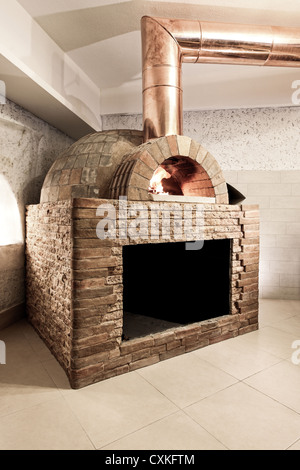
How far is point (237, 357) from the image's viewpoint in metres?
2.58

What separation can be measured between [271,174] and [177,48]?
2360 millimetres

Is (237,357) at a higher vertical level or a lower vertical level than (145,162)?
lower

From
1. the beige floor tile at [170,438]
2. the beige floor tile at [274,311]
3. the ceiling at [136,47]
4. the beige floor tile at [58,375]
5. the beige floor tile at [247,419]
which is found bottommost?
the beige floor tile at [247,419]

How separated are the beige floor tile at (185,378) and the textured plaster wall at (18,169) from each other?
6.64ft

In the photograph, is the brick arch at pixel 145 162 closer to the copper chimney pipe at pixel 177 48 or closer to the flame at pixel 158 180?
the copper chimney pipe at pixel 177 48

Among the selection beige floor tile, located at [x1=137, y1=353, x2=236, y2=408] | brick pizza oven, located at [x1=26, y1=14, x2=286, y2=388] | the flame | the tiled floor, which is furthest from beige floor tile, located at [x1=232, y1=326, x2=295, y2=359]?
the flame

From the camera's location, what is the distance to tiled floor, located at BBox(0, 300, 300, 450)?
159 centimetres

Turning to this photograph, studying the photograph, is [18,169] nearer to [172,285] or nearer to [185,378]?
[172,285]

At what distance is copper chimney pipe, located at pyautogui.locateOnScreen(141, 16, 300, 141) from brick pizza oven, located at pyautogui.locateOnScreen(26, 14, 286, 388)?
Result: 1 centimetres

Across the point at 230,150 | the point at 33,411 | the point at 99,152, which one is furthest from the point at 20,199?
the point at 230,150

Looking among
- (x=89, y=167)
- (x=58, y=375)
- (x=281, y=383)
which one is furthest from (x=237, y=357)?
(x=89, y=167)

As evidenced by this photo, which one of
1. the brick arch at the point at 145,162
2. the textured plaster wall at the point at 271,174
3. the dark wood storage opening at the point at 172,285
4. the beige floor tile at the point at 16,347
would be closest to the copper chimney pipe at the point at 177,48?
the brick arch at the point at 145,162

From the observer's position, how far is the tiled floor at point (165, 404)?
159 centimetres
